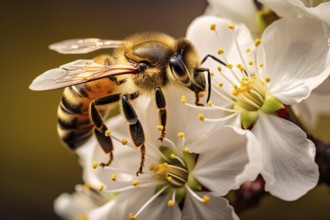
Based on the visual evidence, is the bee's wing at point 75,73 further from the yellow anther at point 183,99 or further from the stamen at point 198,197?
the stamen at point 198,197

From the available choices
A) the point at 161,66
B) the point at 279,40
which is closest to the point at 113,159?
the point at 161,66

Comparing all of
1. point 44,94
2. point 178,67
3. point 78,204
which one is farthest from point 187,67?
point 44,94

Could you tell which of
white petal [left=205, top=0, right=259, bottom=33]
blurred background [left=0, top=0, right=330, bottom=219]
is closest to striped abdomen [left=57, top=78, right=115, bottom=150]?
white petal [left=205, top=0, right=259, bottom=33]

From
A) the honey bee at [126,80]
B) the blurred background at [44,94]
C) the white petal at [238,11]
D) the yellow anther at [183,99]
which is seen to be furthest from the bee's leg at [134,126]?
the blurred background at [44,94]

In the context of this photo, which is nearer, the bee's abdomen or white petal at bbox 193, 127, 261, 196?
white petal at bbox 193, 127, 261, 196

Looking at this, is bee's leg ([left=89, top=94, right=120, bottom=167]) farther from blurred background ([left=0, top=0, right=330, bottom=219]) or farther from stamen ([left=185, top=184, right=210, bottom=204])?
blurred background ([left=0, top=0, right=330, bottom=219])

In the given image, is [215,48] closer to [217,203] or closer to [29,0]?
[217,203]
